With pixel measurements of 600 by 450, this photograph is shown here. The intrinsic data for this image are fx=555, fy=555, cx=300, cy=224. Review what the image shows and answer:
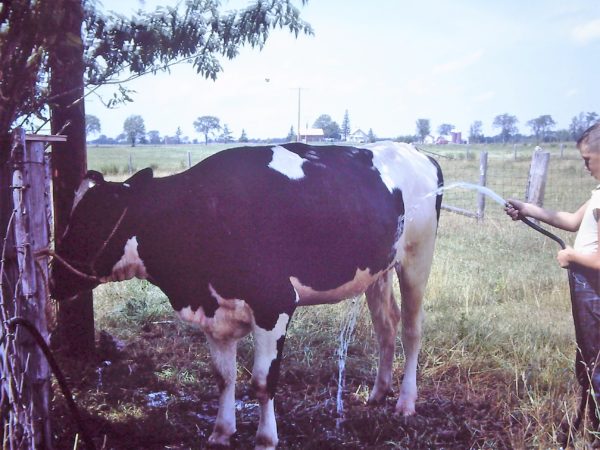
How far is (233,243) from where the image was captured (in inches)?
124

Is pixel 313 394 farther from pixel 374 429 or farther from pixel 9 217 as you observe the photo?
pixel 9 217

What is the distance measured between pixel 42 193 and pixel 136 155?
2.38 metres

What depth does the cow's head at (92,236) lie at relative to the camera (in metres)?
3.04

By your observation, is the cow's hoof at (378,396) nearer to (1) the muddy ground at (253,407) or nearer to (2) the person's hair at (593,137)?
(1) the muddy ground at (253,407)

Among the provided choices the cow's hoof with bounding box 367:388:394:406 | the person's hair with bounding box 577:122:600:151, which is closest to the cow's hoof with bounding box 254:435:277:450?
the cow's hoof with bounding box 367:388:394:406

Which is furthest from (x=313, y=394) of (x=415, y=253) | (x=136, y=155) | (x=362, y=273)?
(x=136, y=155)

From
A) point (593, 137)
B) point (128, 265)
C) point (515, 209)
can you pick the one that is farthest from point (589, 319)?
point (128, 265)

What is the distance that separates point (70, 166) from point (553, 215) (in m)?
3.23

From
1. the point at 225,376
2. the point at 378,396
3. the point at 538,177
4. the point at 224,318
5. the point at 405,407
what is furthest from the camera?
the point at 538,177

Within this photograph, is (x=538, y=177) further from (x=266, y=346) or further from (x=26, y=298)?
(x=26, y=298)

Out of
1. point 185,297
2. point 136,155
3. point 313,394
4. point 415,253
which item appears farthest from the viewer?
point 136,155

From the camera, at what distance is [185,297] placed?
128 inches

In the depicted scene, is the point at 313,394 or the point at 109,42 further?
the point at 313,394

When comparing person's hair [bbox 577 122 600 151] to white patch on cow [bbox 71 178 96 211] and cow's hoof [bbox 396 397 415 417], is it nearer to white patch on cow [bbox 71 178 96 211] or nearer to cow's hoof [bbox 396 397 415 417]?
cow's hoof [bbox 396 397 415 417]
